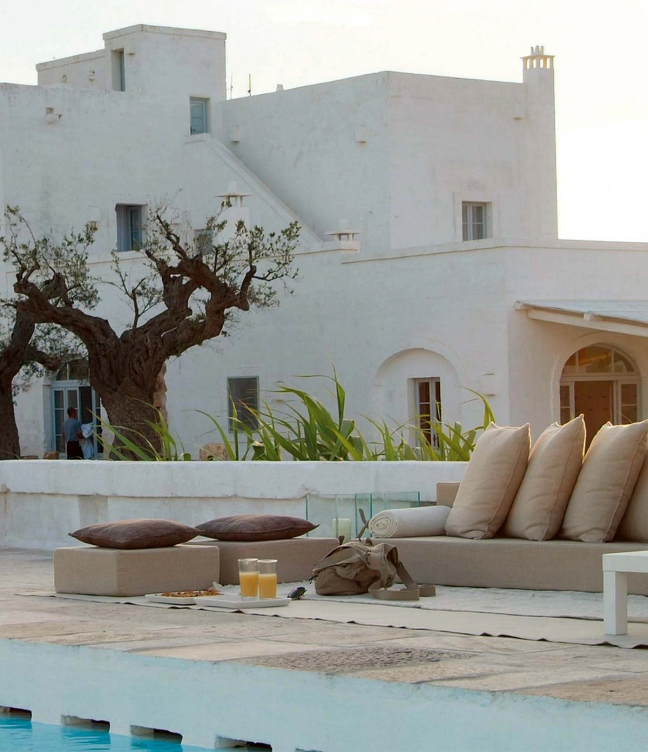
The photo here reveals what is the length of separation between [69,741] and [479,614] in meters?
2.35

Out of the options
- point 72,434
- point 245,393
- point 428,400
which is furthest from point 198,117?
point 428,400

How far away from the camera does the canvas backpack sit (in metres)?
8.38

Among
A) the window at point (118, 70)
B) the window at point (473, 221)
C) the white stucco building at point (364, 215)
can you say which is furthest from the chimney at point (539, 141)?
the window at point (118, 70)

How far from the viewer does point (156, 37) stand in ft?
117

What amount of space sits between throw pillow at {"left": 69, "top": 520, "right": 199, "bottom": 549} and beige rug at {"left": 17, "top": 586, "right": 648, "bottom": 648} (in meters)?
0.35

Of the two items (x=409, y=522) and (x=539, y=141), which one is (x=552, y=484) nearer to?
(x=409, y=522)

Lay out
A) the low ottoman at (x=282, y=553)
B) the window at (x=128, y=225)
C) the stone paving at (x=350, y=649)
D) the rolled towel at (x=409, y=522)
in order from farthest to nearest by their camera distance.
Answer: the window at (x=128, y=225) → the low ottoman at (x=282, y=553) → the rolled towel at (x=409, y=522) → the stone paving at (x=350, y=649)

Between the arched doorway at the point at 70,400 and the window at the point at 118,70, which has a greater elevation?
the window at the point at 118,70

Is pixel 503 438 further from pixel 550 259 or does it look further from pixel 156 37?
pixel 156 37

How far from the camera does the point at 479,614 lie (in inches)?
297

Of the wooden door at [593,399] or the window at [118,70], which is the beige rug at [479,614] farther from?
the window at [118,70]

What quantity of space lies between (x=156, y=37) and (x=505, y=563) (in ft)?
95.3

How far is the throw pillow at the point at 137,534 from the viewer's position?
8.82 meters

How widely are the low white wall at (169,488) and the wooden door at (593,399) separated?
567 inches
